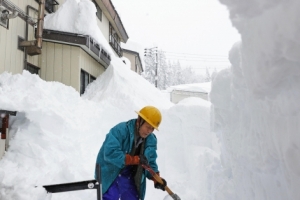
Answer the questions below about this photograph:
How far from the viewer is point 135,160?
10.3 feet

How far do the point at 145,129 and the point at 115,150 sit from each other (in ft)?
1.38

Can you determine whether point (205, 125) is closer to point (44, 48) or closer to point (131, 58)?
point (44, 48)

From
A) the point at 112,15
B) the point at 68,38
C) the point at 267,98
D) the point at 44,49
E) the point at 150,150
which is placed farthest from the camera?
the point at 112,15

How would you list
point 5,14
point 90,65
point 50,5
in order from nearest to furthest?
point 5,14 → point 50,5 → point 90,65

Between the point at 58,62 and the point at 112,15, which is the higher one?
the point at 112,15

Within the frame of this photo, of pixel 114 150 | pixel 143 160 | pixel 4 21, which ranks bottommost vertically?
pixel 143 160

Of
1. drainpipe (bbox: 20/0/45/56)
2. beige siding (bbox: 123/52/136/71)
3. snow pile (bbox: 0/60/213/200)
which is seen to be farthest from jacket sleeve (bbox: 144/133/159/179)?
beige siding (bbox: 123/52/136/71)

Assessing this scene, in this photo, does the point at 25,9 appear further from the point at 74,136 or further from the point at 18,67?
the point at 74,136

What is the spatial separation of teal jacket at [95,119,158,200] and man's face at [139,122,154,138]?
0.11m

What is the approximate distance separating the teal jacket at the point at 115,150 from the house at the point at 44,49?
5.78 meters

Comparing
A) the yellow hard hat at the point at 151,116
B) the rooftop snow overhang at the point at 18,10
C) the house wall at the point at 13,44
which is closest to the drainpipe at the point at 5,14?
the rooftop snow overhang at the point at 18,10

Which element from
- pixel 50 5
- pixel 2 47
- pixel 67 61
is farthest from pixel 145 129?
pixel 50 5

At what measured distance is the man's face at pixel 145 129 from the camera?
3.21 meters

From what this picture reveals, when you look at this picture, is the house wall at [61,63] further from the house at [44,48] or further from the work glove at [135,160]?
the work glove at [135,160]
